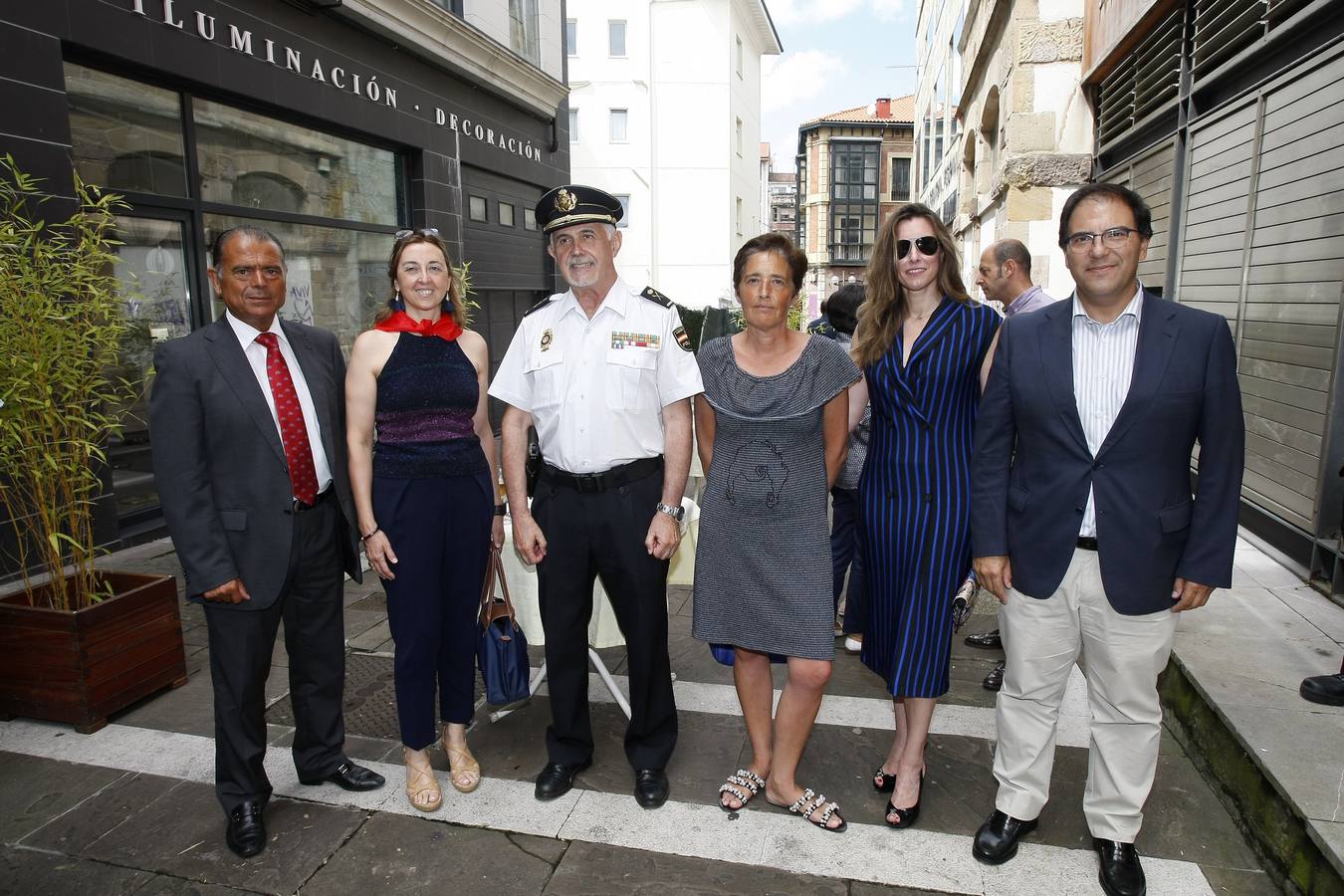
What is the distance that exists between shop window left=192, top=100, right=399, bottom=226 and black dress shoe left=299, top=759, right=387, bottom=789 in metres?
6.31

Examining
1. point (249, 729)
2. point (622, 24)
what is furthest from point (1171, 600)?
point (622, 24)

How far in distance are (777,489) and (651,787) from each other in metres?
1.28

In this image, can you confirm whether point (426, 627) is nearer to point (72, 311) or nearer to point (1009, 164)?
point (72, 311)

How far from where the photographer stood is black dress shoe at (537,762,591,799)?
10.8 ft

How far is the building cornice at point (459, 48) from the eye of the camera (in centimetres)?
1004

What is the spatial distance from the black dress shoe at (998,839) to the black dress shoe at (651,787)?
1.13 meters

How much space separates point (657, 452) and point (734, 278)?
0.72 metres

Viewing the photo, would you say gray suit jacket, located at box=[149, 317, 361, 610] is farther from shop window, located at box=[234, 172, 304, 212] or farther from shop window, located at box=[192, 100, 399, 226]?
shop window, located at box=[234, 172, 304, 212]

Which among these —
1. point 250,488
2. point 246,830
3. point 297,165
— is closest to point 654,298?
point 250,488

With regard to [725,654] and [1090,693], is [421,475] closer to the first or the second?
[725,654]

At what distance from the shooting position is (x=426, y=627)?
3.25 metres

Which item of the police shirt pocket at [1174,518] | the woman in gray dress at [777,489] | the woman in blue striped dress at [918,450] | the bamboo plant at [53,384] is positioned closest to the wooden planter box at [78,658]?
the bamboo plant at [53,384]

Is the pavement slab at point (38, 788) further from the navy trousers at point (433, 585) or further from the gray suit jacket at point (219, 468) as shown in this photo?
the navy trousers at point (433, 585)

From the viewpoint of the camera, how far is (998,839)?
2891 mm
